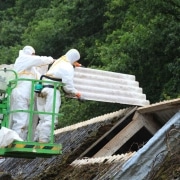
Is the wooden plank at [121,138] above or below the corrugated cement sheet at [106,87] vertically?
below

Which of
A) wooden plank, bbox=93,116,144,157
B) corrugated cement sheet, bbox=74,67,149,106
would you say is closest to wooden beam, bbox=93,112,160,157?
wooden plank, bbox=93,116,144,157

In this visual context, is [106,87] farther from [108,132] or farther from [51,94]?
[51,94]

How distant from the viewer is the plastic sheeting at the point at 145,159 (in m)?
7.84

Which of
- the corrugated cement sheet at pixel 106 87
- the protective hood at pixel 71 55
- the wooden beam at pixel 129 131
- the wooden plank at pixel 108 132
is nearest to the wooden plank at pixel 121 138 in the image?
the wooden beam at pixel 129 131

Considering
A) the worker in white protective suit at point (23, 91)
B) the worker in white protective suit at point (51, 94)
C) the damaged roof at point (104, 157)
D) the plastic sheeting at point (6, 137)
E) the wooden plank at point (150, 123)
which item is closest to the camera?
the damaged roof at point (104, 157)

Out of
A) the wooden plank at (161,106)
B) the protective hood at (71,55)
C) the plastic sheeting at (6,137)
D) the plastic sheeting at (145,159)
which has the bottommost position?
the plastic sheeting at (145,159)

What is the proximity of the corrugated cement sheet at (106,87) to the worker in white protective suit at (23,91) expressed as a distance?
1.15m

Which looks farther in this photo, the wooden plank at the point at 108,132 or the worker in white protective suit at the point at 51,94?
the wooden plank at the point at 108,132

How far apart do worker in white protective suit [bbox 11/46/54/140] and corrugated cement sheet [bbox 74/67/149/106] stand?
1.15m

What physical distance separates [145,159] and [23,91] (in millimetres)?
2388

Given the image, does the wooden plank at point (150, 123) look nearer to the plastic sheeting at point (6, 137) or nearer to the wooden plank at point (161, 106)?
the wooden plank at point (161, 106)

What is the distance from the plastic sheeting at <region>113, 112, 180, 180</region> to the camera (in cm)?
784

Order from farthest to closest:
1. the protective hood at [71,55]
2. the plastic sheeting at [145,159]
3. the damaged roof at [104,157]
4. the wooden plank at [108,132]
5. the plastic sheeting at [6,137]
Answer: the wooden plank at [108,132]
the protective hood at [71,55]
the plastic sheeting at [6,137]
the damaged roof at [104,157]
the plastic sheeting at [145,159]

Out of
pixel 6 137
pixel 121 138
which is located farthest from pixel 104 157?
pixel 6 137
